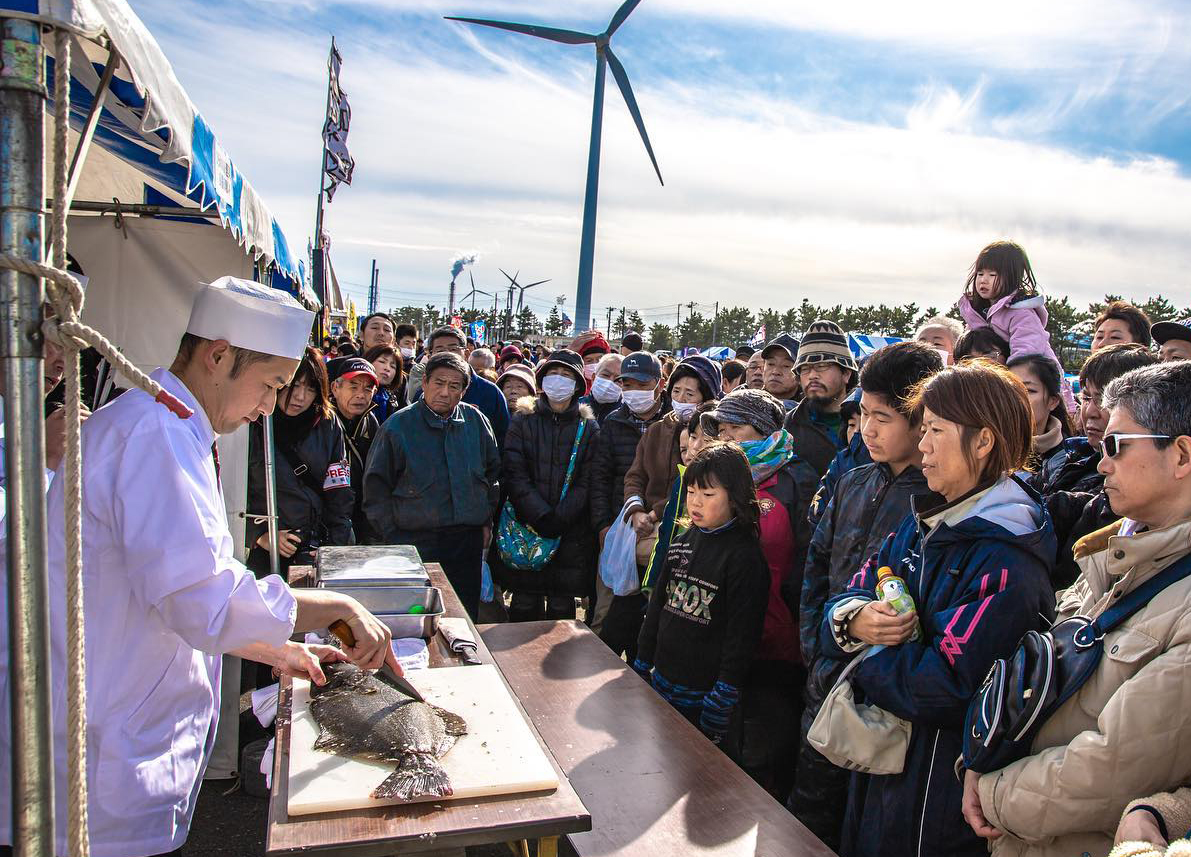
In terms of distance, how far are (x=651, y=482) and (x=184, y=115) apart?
303cm

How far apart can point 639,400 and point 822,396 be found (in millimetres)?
1263

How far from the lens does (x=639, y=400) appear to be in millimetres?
4699

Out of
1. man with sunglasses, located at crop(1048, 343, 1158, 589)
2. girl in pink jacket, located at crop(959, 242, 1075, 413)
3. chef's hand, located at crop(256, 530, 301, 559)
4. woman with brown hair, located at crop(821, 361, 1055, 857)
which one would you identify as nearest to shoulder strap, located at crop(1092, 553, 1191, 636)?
woman with brown hair, located at crop(821, 361, 1055, 857)

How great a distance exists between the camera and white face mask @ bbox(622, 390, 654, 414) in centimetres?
469

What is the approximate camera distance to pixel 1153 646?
4.83ft

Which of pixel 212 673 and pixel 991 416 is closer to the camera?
pixel 212 673

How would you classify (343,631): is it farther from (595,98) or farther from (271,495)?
(595,98)

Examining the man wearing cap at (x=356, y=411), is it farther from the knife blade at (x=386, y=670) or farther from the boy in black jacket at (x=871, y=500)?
the boy in black jacket at (x=871, y=500)

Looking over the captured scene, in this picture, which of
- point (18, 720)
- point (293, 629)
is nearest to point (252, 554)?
point (293, 629)

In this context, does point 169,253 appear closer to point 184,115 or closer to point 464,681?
point 184,115

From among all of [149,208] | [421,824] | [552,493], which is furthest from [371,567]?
[149,208]

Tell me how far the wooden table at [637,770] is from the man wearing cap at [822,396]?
4.36 feet

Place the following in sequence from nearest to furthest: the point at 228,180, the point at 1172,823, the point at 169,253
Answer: the point at 1172,823, the point at 228,180, the point at 169,253

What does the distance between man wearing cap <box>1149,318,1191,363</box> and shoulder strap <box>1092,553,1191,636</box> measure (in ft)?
6.22
